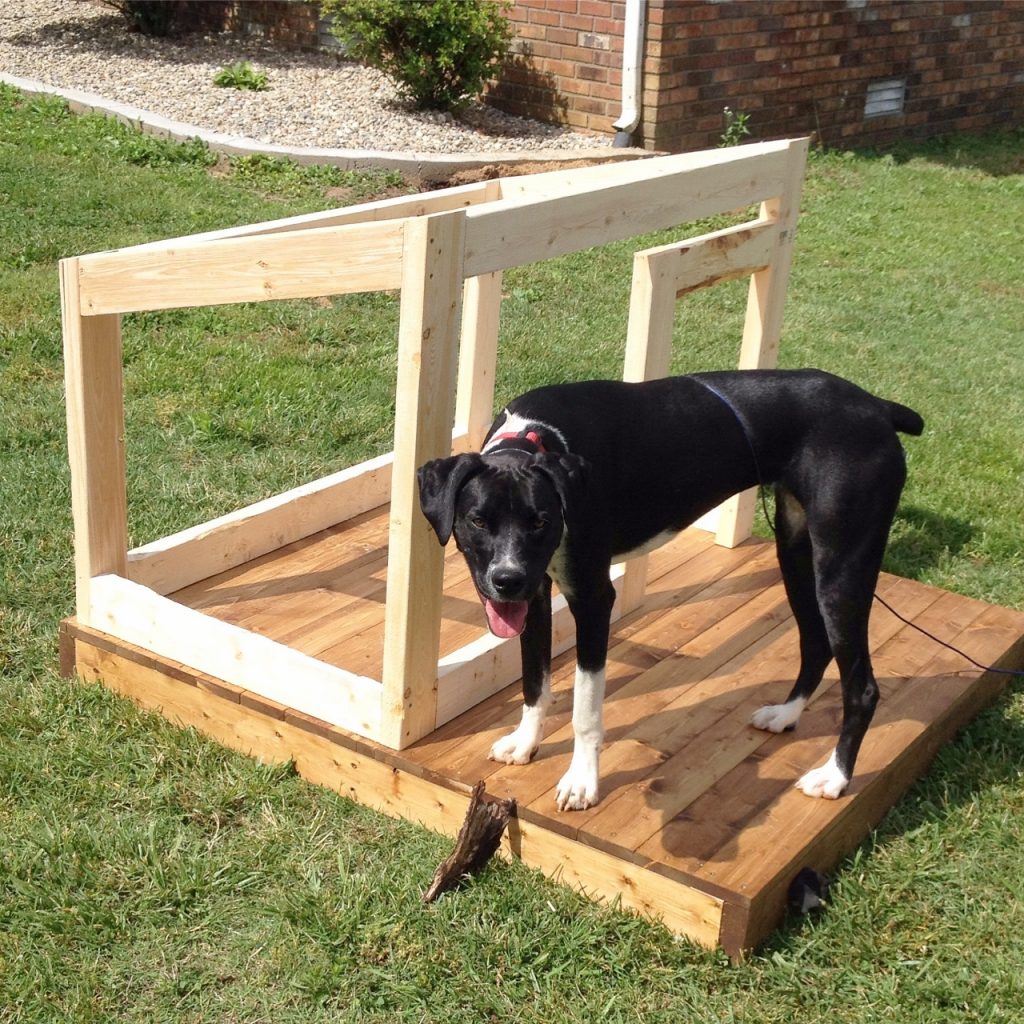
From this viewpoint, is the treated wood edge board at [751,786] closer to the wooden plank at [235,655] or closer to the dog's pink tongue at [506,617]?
the dog's pink tongue at [506,617]

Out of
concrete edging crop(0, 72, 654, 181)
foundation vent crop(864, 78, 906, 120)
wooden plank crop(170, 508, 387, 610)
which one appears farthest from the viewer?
foundation vent crop(864, 78, 906, 120)

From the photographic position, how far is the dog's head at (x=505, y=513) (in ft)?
11.0

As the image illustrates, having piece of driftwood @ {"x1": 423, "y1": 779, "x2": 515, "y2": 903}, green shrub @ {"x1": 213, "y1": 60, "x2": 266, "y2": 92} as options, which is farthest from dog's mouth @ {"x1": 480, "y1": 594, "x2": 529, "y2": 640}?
green shrub @ {"x1": 213, "y1": 60, "x2": 266, "y2": 92}

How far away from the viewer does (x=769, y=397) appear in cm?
396

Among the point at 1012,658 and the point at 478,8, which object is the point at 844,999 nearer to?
the point at 1012,658

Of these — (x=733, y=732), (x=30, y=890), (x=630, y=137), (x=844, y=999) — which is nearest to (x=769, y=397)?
(x=733, y=732)

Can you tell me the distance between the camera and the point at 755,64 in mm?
11852

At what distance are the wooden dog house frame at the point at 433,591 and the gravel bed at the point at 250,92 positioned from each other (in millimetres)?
6129

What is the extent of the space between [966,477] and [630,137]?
17.8 ft

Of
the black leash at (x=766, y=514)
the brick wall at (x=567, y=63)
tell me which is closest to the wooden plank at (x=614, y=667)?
the black leash at (x=766, y=514)

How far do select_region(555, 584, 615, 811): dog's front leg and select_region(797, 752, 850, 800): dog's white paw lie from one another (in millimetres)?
627

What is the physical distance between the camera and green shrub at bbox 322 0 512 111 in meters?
10.9

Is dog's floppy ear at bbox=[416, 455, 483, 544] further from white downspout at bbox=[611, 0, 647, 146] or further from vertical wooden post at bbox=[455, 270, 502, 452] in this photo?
white downspout at bbox=[611, 0, 647, 146]

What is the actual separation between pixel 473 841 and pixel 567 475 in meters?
1.08
